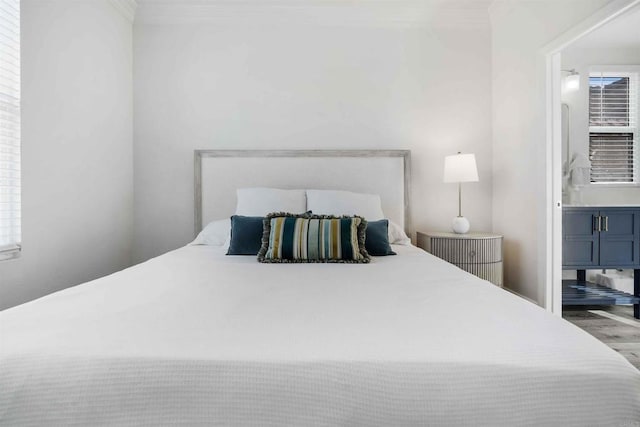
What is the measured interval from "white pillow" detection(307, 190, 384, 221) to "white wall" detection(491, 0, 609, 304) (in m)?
1.15

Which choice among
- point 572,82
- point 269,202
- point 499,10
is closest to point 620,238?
point 572,82

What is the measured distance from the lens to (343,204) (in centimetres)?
292

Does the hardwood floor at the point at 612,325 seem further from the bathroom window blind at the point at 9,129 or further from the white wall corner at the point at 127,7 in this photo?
the white wall corner at the point at 127,7

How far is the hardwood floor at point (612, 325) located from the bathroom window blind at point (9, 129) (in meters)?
3.48

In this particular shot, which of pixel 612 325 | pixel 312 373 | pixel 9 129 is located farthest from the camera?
pixel 612 325

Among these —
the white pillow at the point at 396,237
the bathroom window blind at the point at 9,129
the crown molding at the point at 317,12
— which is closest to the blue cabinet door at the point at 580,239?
the white pillow at the point at 396,237

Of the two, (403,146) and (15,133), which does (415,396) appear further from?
(403,146)

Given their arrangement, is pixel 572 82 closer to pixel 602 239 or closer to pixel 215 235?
pixel 602 239

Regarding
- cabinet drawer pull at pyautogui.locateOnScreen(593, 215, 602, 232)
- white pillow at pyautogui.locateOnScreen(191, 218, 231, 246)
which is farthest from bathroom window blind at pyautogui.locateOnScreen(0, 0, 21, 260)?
cabinet drawer pull at pyautogui.locateOnScreen(593, 215, 602, 232)

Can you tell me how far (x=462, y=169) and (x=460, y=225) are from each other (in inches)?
17.7

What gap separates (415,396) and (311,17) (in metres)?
3.30

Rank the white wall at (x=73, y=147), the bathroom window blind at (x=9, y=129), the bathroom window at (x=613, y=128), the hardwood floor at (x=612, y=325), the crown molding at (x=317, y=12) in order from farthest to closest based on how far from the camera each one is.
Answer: the bathroom window at (x=613, y=128) < the crown molding at (x=317, y=12) < the hardwood floor at (x=612, y=325) < the white wall at (x=73, y=147) < the bathroom window blind at (x=9, y=129)

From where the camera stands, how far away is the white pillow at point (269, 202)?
2.94 meters

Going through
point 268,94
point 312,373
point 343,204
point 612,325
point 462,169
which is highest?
point 268,94
